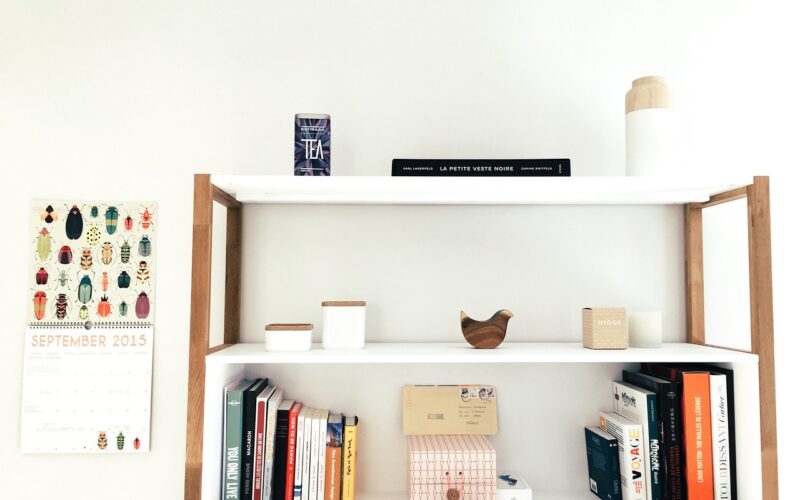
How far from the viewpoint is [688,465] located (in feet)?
3.89

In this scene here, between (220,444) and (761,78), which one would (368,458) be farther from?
(761,78)

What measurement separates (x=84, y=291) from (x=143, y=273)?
16cm

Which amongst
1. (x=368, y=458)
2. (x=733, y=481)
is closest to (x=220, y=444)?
(x=368, y=458)

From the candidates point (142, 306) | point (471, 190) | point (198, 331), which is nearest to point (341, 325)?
point (198, 331)

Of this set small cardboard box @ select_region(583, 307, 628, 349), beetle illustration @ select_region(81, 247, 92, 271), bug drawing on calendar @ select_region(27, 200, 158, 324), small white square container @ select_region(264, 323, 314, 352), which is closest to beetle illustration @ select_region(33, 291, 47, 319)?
bug drawing on calendar @ select_region(27, 200, 158, 324)

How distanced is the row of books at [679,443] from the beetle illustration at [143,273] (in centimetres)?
121

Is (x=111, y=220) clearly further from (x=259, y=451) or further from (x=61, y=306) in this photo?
(x=259, y=451)

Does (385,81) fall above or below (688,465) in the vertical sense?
above

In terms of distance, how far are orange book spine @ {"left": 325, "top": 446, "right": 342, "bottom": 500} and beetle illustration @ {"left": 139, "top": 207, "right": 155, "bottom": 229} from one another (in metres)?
0.74

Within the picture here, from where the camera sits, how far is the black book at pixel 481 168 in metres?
1.18

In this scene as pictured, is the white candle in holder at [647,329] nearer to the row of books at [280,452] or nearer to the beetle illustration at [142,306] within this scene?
the row of books at [280,452]

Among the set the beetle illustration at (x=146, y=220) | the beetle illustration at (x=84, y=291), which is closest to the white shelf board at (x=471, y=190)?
the beetle illustration at (x=146, y=220)

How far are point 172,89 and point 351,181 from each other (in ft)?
2.13

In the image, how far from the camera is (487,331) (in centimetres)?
122
